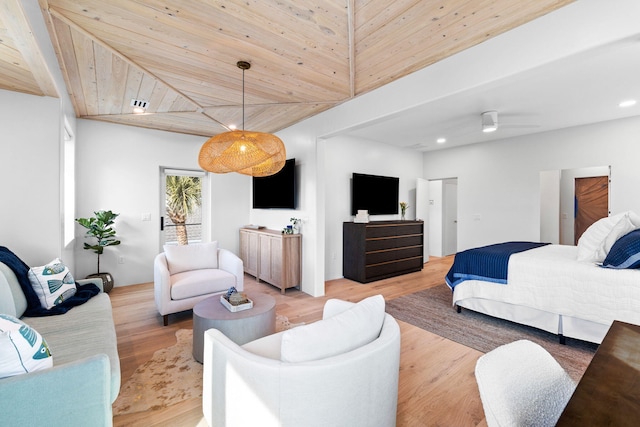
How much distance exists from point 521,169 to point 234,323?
5.51 m

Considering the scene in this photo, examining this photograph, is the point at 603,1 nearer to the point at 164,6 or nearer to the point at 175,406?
the point at 164,6

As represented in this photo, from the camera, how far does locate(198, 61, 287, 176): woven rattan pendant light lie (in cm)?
257

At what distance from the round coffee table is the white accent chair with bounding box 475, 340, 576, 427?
1.82m

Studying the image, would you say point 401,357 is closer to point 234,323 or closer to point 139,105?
point 234,323

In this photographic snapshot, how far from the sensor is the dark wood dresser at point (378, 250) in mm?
4859

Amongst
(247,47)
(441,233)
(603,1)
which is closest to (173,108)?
(247,47)

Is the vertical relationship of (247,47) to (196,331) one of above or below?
above

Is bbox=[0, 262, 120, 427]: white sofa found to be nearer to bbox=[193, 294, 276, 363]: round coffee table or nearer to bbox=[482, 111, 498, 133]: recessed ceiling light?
bbox=[193, 294, 276, 363]: round coffee table

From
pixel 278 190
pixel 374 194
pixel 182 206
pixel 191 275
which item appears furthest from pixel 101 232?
pixel 374 194

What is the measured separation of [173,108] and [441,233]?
6.29 meters

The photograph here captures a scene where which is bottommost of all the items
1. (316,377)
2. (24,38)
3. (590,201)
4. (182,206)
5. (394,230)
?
(316,377)

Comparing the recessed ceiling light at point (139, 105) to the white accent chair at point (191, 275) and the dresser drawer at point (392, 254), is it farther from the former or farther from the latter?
the dresser drawer at point (392, 254)

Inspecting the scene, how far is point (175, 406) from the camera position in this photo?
1.84 metres

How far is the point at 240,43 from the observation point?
7.78 ft
